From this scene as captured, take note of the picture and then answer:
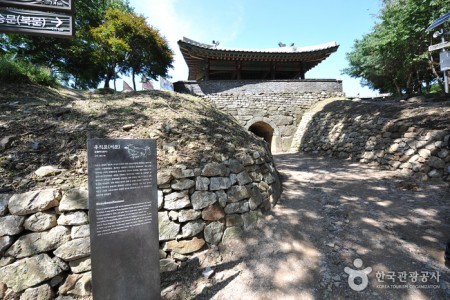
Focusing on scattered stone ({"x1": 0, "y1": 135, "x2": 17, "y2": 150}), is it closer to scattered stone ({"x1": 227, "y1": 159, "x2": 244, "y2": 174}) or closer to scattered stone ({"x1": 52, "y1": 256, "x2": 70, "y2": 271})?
scattered stone ({"x1": 52, "y1": 256, "x2": 70, "y2": 271})

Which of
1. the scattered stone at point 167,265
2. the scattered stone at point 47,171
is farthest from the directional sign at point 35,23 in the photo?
the scattered stone at point 167,265

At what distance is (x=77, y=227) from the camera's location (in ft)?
6.81

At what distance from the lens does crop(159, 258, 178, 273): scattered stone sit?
2385 millimetres

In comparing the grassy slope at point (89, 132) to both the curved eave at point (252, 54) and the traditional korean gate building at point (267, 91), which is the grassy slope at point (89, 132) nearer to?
the traditional korean gate building at point (267, 91)

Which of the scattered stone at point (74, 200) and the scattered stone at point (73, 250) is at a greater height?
the scattered stone at point (74, 200)

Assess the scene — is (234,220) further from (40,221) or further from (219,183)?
(40,221)

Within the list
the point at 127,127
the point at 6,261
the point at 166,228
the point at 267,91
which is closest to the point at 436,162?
the point at 166,228

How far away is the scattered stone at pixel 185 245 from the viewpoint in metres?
2.48

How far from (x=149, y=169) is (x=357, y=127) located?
7481 millimetres

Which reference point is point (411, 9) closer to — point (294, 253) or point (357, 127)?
point (357, 127)

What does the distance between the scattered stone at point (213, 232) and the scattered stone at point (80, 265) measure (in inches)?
51.2

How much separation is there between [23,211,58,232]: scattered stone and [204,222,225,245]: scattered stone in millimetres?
1647

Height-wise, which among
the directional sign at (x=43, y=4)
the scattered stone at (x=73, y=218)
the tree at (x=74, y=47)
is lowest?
the scattered stone at (x=73, y=218)

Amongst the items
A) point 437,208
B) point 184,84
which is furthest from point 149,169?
point 184,84
